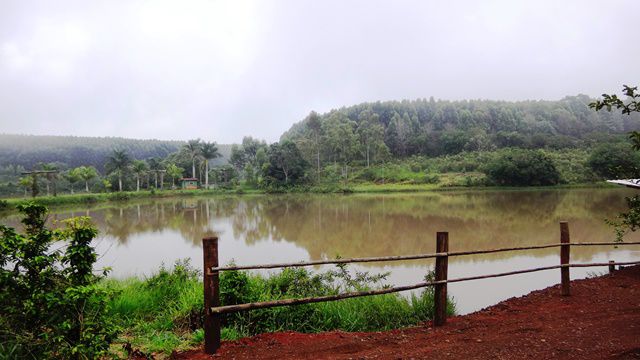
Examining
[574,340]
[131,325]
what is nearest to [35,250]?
[131,325]

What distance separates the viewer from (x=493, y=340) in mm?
3879

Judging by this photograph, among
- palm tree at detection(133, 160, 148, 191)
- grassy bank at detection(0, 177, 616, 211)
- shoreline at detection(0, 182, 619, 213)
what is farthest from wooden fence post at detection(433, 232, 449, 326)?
palm tree at detection(133, 160, 148, 191)

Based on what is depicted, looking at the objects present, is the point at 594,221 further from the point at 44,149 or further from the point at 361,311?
the point at 44,149

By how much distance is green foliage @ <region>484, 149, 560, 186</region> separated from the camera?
41.0m

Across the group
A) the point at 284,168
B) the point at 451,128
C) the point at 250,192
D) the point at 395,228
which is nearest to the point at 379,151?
the point at 284,168

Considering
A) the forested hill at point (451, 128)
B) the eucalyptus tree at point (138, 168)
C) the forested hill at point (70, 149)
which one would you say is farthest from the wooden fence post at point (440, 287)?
the forested hill at point (70, 149)

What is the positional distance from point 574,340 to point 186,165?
198 ft

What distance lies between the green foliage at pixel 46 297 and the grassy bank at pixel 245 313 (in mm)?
1023

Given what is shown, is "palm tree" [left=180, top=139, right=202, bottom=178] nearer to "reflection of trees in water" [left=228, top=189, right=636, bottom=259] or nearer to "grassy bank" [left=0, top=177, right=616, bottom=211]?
"grassy bank" [left=0, top=177, right=616, bottom=211]

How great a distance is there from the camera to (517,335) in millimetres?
4000

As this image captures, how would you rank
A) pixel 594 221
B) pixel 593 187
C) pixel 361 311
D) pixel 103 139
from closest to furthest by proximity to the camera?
pixel 361 311 → pixel 594 221 → pixel 593 187 → pixel 103 139

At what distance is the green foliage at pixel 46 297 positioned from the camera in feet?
9.53

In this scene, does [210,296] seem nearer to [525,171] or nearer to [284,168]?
[525,171]

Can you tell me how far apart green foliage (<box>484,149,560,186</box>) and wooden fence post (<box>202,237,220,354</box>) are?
142 feet
